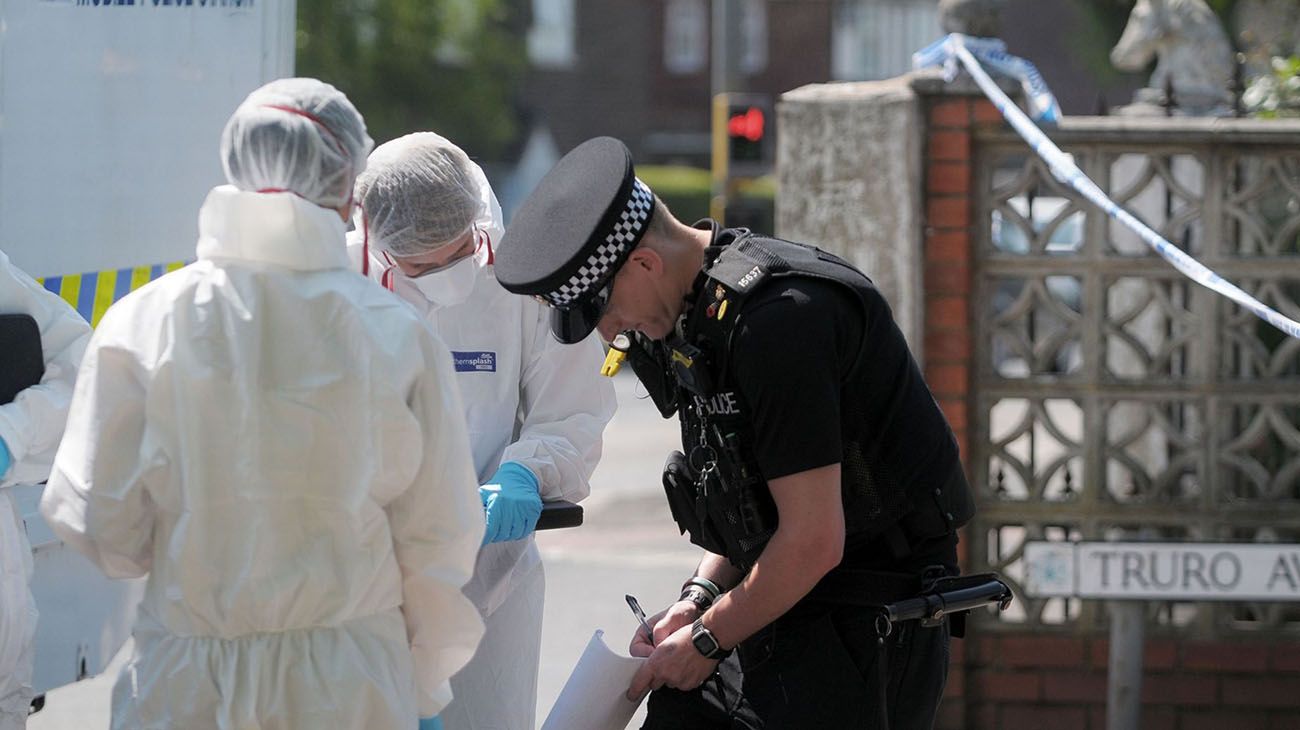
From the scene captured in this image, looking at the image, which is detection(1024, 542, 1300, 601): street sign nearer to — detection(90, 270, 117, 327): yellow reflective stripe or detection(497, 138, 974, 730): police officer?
detection(497, 138, 974, 730): police officer

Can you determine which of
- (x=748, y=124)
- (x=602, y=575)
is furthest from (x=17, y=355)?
(x=748, y=124)

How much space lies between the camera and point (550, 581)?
26.5ft

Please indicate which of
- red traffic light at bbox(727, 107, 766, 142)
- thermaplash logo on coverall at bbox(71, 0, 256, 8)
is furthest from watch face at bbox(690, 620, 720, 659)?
red traffic light at bbox(727, 107, 766, 142)

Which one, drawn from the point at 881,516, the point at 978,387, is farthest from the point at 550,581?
the point at 881,516

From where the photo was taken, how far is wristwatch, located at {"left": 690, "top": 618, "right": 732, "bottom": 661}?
2895 millimetres

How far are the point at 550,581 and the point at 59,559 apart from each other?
3748mm

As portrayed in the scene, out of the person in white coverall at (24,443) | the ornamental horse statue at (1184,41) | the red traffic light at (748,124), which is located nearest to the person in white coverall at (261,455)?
the person in white coverall at (24,443)

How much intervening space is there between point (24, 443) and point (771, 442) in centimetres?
166

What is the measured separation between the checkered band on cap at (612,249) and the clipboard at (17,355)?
4.48 feet

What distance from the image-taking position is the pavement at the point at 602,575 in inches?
235

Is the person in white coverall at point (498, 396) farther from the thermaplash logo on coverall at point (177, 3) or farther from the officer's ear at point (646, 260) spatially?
the thermaplash logo on coverall at point (177, 3)

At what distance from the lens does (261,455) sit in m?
2.47

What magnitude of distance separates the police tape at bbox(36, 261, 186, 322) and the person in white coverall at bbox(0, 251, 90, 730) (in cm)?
69

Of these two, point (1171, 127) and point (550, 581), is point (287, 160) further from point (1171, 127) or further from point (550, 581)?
point (550, 581)
